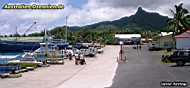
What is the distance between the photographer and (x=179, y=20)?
10144 cm

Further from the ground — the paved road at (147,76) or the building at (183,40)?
the building at (183,40)

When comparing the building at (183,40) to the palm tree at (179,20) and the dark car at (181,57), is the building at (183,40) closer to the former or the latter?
the palm tree at (179,20)

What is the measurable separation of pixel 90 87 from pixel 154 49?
78.3 meters

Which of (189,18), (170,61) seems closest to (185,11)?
(189,18)

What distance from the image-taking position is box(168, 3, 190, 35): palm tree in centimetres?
10025

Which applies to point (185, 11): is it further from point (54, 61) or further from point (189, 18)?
point (54, 61)

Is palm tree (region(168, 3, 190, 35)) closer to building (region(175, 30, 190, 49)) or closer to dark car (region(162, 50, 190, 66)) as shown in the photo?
building (region(175, 30, 190, 49))

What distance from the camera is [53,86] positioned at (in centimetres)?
2684

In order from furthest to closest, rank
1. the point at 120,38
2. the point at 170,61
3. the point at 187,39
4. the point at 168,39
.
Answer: the point at 120,38 < the point at 168,39 < the point at 187,39 < the point at 170,61

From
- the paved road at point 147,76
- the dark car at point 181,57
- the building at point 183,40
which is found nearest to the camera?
the paved road at point 147,76

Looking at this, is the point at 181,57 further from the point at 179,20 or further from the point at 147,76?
the point at 179,20

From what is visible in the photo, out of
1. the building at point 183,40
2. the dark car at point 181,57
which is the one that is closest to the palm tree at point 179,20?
the building at point 183,40

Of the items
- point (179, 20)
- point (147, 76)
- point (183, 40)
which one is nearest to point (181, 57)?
point (147, 76)

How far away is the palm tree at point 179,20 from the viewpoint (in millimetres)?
100250
